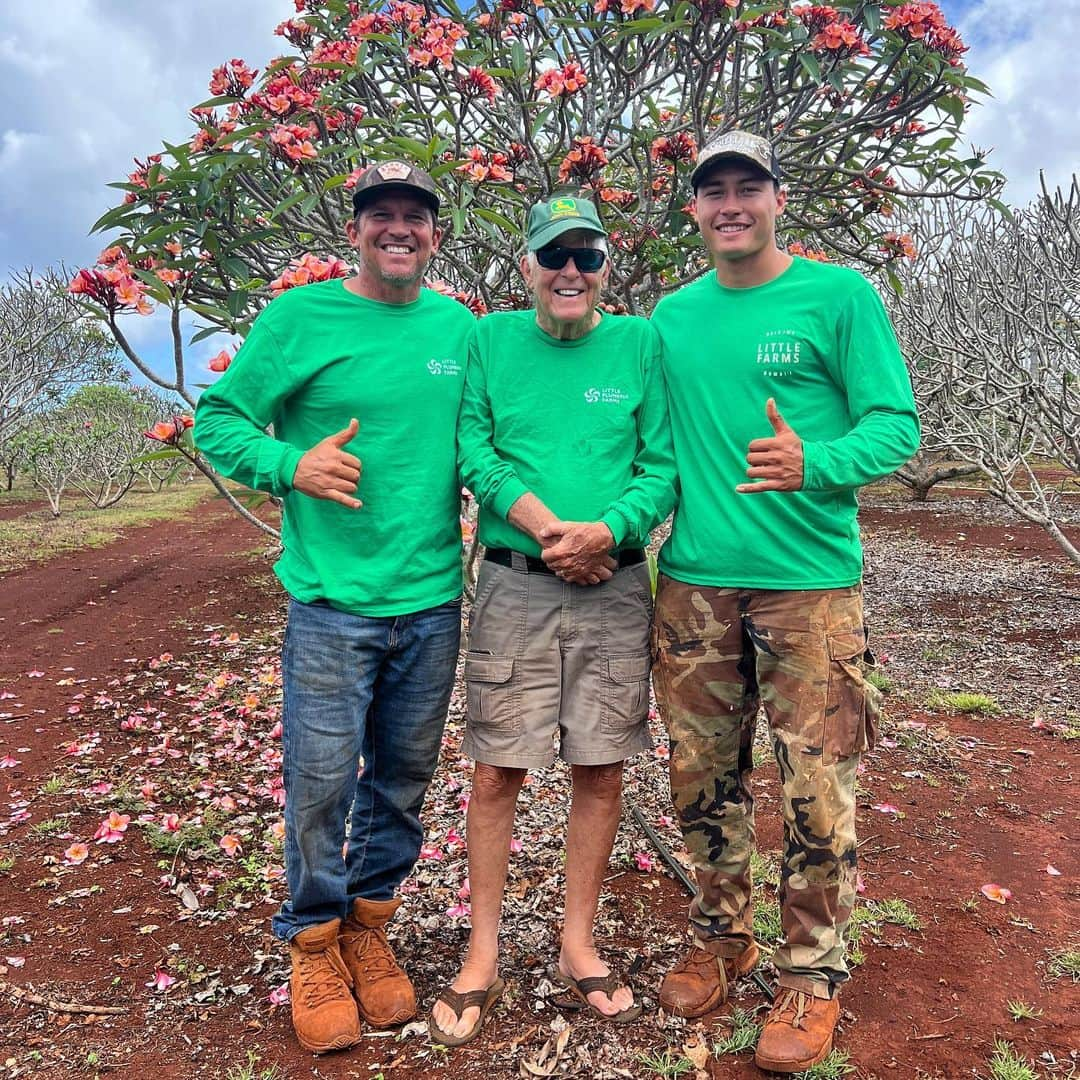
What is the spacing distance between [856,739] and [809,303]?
107cm

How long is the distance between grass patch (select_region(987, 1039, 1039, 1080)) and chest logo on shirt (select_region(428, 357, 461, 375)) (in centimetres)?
221

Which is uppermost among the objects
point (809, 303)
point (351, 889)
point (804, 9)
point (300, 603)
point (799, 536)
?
point (804, 9)

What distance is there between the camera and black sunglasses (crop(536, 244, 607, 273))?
2.08 m

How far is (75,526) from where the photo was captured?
15.0 m

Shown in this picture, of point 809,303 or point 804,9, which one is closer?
point 809,303

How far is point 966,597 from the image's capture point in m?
7.92

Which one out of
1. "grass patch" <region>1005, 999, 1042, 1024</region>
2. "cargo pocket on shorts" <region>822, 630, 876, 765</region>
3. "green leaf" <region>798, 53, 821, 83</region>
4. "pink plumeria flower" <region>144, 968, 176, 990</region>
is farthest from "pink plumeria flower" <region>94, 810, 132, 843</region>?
"green leaf" <region>798, 53, 821, 83</region>

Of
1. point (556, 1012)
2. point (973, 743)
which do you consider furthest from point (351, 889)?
point (973, 743)

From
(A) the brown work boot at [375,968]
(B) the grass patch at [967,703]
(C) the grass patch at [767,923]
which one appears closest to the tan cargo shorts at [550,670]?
(A) the brown work boot at [375,968]

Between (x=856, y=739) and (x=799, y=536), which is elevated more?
(x=799, y=536)

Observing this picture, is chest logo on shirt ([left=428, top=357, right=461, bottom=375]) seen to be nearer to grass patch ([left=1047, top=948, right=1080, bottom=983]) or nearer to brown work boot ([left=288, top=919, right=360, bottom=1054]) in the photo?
brown work boot ([left=288, top=919, right=360, bottom=1054])

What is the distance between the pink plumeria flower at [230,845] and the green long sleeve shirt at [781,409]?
2179 millimetres

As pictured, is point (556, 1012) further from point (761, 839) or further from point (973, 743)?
point (973, 743)

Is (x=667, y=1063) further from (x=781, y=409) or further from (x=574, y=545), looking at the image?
(x=781, y=409)
